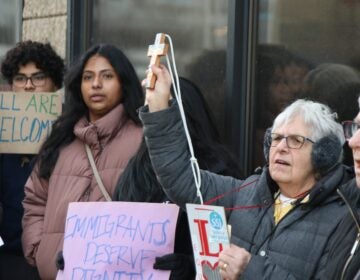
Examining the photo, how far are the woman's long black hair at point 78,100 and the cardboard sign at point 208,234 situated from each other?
4.26ft

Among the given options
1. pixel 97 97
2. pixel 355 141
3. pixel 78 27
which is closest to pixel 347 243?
pixel 355 141

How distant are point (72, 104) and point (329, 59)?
141 centimetres

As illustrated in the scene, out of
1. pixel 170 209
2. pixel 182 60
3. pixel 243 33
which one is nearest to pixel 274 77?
pixel 243 33

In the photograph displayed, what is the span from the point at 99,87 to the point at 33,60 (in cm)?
106

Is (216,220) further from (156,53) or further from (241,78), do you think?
(241,78)

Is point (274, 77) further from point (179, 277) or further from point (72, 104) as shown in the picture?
point (179, 277)

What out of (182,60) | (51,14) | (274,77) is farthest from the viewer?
(51,14)

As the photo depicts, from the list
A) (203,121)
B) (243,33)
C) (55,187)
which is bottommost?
(55,187)

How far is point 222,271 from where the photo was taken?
3857 mm

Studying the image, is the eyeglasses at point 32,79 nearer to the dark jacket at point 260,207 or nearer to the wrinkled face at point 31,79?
the wrinkled face at point 31,79

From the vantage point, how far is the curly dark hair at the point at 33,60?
6.09 metres

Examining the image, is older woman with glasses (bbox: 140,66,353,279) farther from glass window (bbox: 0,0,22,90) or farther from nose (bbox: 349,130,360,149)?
glass window (bbox: 0,0,22,90)

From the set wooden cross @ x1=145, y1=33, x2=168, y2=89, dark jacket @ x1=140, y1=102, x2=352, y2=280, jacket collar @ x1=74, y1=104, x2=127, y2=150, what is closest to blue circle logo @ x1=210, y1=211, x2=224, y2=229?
dark jacket @ x1=140, y1=102, x2=352, y2=280

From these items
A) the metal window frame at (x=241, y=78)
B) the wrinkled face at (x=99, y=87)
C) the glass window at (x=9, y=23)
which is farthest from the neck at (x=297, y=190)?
the glass window at (x=9, y=23)
